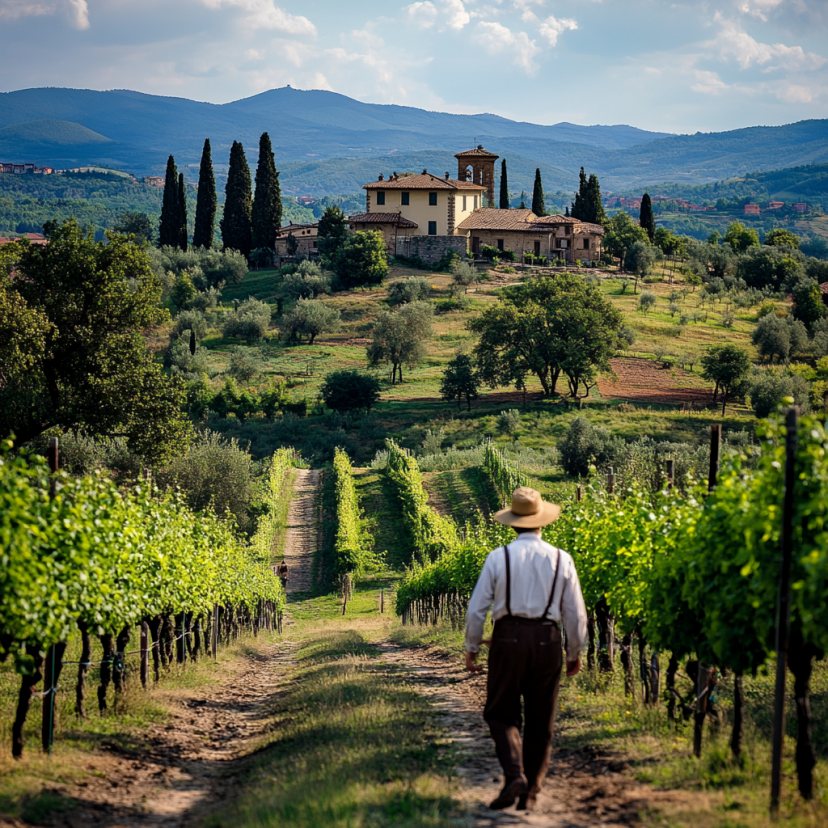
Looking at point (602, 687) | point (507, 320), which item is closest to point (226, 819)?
point (602, 687)

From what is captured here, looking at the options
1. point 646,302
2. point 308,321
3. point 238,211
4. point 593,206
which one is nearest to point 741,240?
point 593,206

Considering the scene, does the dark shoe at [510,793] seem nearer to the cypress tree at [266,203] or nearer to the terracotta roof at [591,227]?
the cypress tree at [266,203]

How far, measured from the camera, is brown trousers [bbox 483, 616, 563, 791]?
8.75 metres

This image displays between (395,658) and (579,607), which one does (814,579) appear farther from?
(395,658)

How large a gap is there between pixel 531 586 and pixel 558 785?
2.02 metres

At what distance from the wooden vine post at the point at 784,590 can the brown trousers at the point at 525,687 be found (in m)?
1.62

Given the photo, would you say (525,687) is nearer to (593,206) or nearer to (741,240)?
(593,206)

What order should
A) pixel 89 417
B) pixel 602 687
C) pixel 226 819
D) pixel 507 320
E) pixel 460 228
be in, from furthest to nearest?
1. pixel 460 228
2. pixel 507 320
3. pixel 89 417
4. pixel 602 687
5. pixel 226 819

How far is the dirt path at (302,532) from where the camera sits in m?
41.1

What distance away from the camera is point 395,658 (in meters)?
21.9

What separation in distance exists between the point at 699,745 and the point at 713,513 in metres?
2.18

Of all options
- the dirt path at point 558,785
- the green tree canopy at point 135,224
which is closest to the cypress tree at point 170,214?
the green tree canopy at point 135,224

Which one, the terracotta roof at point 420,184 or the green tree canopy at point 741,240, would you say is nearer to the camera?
the terracotta roof at point 420,184

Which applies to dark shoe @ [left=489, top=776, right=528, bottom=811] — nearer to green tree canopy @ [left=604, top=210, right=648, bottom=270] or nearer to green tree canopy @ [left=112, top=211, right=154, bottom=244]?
green tree canopy @ [left=604, top=210, right=648, bottom=270]
